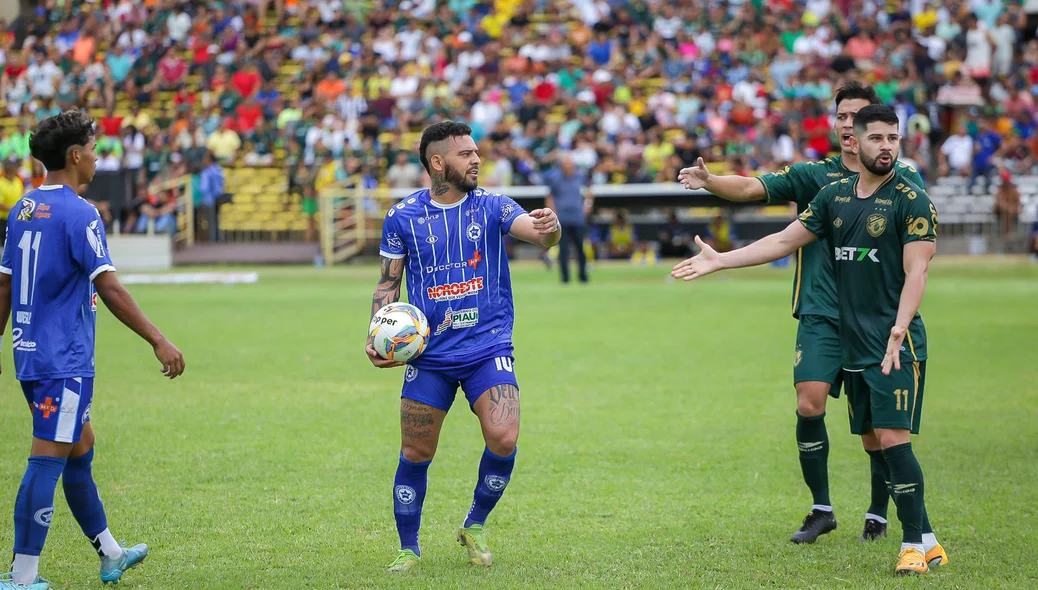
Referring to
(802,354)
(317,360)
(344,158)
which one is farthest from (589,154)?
(802,354)

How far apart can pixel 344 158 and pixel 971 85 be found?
15510 mm

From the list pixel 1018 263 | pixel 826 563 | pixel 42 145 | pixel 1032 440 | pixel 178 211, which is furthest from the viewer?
pixel 178 211

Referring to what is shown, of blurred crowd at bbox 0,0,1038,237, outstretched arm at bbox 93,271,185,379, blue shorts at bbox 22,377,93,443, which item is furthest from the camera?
blurred crowd at bbox 0,0,1038,237

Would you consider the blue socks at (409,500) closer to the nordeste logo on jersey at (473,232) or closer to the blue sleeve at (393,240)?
the blue sleeve at (393,240)

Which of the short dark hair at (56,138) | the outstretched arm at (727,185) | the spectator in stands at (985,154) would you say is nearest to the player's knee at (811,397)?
the outstretched arm at (727,185)

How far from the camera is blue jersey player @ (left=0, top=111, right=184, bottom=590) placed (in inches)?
203

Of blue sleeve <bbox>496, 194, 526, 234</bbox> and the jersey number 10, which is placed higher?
blue sleeve <bbox>496, 194, 526, 234</bbox>

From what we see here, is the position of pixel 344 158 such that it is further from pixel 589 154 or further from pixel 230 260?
pixel 589 154

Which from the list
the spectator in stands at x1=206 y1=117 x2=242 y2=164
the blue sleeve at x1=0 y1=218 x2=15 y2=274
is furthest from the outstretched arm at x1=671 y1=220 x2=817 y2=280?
the spectator in stands at x1=206 y1=117 x2=242 y2=164

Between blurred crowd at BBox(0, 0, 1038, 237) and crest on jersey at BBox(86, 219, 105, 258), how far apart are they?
2199cm

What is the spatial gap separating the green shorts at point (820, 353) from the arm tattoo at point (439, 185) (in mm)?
2104

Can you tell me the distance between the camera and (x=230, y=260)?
29.2 metres

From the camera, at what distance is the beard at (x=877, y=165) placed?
5719mm

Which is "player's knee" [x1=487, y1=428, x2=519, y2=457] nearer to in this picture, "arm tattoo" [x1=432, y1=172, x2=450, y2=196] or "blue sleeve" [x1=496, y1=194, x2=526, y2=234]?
"blue sleeve" [x1=496, y1=194, x2=526, y2=234]
